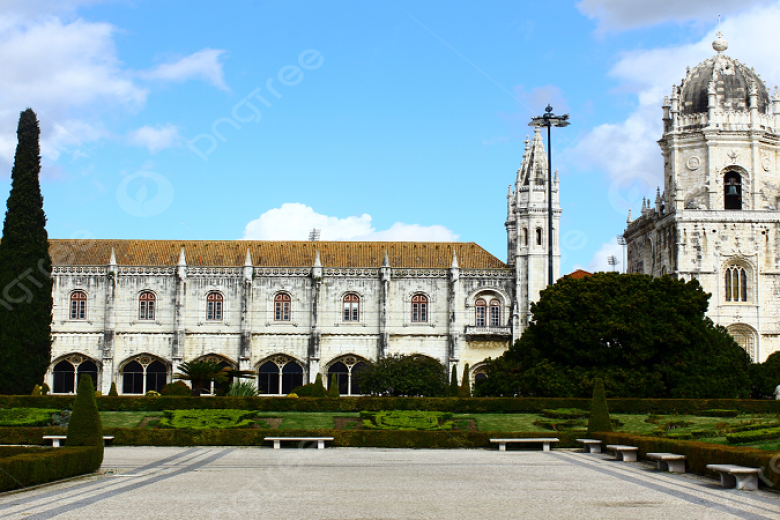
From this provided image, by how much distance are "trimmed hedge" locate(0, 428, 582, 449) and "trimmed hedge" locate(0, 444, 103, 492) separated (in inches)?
292

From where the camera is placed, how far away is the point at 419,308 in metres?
58.5

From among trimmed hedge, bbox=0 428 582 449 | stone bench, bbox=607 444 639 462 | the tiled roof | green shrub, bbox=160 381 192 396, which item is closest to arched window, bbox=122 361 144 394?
the tiled roof

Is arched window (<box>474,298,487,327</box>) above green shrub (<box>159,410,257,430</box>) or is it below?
above

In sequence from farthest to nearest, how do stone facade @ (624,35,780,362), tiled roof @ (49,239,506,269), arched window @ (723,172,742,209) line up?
tiled roof @ (49,239,506,269) → arched window @ (723,172,742,209) → stone facade @ (624,35,780,362)

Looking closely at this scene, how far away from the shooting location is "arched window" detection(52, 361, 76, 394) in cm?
5678

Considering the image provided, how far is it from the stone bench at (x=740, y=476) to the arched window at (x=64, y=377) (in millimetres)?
47334

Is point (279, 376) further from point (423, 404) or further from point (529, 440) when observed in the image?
point (529, 440)

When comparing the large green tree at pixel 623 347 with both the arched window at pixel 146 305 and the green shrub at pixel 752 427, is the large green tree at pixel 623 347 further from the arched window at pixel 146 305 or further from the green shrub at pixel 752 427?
the arched window at pixel 146 305

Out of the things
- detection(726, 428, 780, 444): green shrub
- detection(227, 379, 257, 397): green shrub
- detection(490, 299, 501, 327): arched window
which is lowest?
detection(726, 428, 780, 444): green shrub

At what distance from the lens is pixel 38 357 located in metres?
43.1

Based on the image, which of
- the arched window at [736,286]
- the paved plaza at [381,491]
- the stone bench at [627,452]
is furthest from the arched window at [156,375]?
the stone bench at [627,452]

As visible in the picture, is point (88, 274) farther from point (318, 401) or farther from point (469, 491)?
point (469, 491)

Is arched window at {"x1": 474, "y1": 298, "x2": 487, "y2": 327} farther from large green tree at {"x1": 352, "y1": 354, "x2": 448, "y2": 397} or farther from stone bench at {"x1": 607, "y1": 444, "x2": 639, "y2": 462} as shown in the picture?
stone bench at {"x1": 607, "y1": 444, "x2": 639, "y2": 462}

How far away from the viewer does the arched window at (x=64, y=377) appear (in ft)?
186
